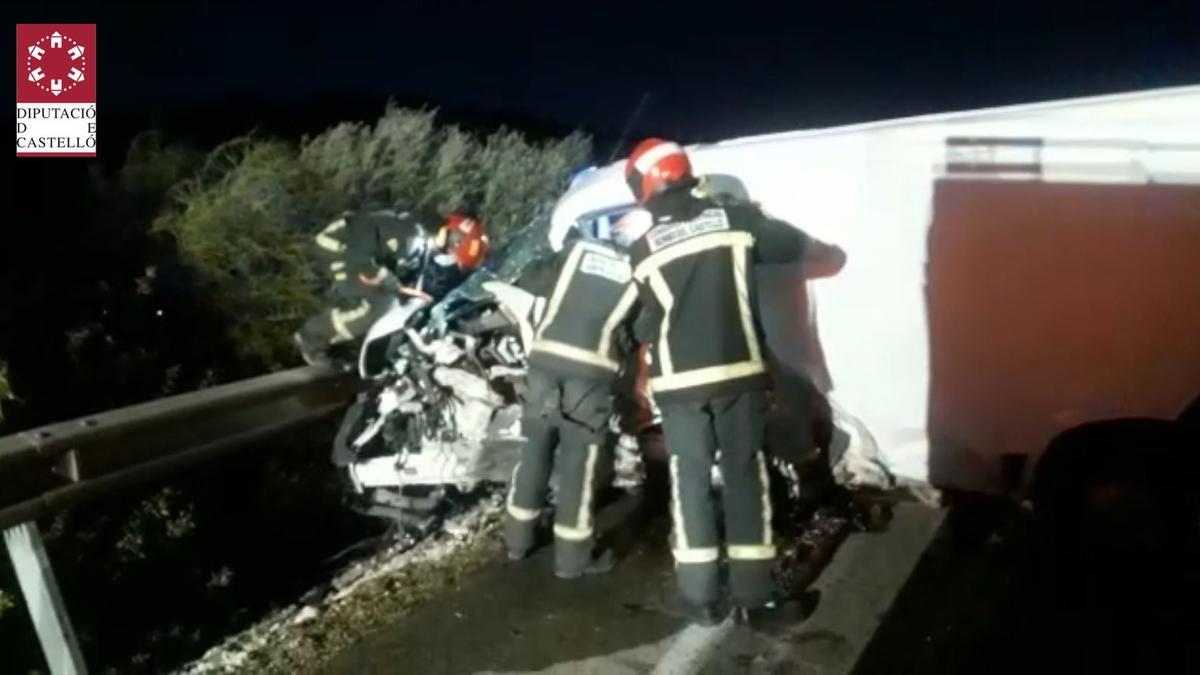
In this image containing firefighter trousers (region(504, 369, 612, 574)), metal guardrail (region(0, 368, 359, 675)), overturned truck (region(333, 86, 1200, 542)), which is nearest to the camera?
metal guardrail (region(0, 368, 359, 675))

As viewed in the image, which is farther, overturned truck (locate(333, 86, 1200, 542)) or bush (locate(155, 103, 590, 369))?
bush (locate(155, 103, 590, 369))

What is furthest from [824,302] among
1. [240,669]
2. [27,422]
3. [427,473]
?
[27,422]

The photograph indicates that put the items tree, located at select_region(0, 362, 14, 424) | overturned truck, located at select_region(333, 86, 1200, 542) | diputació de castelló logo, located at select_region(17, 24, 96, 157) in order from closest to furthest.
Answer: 1. tree, located at select_region(0, 362, 14, 424)
2. overturned truck, located at select_region(333, 86, 1200, 542)
3. diputació de castelló logo, located at select_region(17, 24, 96, 157)

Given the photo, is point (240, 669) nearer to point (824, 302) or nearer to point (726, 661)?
point (726, 661)

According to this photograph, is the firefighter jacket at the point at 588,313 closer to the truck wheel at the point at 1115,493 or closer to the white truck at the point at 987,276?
the white truck at the point at 987,276

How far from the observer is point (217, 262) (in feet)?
26.2

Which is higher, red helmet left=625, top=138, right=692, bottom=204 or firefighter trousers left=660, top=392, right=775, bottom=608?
red helmet left=625, top=138, right=692, bottom=204

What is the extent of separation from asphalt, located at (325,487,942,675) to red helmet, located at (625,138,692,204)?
65.0 inches

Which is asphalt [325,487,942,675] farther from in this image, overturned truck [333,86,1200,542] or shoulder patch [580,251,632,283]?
shoulder patch [580,251,632,283]

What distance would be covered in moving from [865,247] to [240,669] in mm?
3492

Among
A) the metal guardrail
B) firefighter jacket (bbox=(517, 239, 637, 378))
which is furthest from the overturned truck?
the metal guardrail

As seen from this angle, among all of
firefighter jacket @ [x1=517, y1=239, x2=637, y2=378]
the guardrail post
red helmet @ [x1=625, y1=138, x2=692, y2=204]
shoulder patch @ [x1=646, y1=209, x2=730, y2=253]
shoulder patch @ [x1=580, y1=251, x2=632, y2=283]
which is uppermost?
red helmet @ [x1=625, y1=138, x2=692, y2=204]

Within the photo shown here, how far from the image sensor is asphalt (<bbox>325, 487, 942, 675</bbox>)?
4.60 m

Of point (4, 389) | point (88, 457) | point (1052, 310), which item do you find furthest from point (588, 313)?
point (4, 389)
